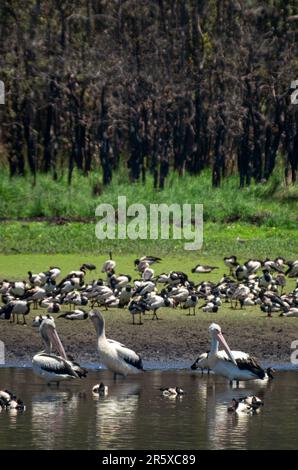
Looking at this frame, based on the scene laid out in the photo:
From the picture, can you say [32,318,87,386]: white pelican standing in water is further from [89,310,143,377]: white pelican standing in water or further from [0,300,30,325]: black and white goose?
[0,300,30,325]: black and white goose

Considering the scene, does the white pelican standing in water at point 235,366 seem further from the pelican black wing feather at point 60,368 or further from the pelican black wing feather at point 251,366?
the pelican black wing feather at point 60,368

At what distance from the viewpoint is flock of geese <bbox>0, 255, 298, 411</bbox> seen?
59.9 feet

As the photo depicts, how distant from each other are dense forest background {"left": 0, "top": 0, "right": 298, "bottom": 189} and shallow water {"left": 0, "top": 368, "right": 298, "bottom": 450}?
33.9 metres

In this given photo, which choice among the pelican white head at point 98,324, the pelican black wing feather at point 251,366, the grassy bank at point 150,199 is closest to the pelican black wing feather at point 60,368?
the pelican white head at point 98,324

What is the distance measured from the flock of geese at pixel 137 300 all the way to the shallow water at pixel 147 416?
0.90ft

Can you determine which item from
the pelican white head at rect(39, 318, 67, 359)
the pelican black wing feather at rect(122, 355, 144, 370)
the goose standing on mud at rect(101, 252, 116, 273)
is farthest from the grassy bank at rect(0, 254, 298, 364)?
the goose standing on mud at rect(101, 252, 116, 273)

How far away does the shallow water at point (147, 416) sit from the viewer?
1427 cm

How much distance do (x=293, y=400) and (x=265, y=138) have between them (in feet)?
153

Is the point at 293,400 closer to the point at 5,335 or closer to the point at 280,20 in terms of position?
the point at 5,335

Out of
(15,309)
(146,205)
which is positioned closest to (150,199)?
(146,205)

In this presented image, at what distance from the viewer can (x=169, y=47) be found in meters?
58.7

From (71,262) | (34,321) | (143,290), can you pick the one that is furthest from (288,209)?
(34,321)

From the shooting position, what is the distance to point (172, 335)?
21.5 meters

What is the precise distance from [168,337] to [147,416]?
560 cm
